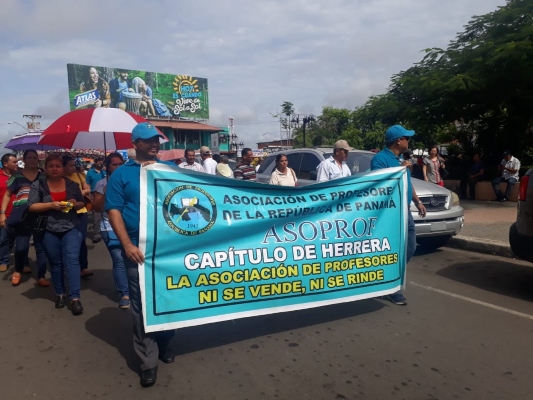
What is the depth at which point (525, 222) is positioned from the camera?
16.9 feet

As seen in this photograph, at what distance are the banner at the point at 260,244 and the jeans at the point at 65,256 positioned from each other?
6.27 feet

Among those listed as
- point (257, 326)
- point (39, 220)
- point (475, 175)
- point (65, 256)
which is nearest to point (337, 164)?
point (257, 326)

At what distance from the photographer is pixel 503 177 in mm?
13242

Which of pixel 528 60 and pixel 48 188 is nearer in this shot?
pixel 48 188

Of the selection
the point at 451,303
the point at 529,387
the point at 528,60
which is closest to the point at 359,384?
the point at 529,387

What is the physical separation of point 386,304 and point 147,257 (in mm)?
2749

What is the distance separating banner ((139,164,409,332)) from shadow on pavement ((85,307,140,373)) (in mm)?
670

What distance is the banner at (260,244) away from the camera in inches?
135

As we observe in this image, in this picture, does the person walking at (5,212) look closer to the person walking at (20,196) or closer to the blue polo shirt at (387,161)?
the person walking at (20,196)

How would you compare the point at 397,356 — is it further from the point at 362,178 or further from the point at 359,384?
the point at 362,178

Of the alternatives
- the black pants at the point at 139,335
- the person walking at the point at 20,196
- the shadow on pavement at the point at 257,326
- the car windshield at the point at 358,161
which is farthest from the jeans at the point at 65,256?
the car windshield at the point at 358,161

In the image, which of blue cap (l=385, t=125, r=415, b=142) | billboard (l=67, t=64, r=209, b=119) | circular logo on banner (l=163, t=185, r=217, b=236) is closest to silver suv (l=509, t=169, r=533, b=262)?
→ blue cap (l=385, t=125, r=415, b=142)

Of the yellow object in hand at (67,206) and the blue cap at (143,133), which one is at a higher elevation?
the blue cap at (143,133)

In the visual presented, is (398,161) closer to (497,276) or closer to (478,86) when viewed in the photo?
(497,276)
